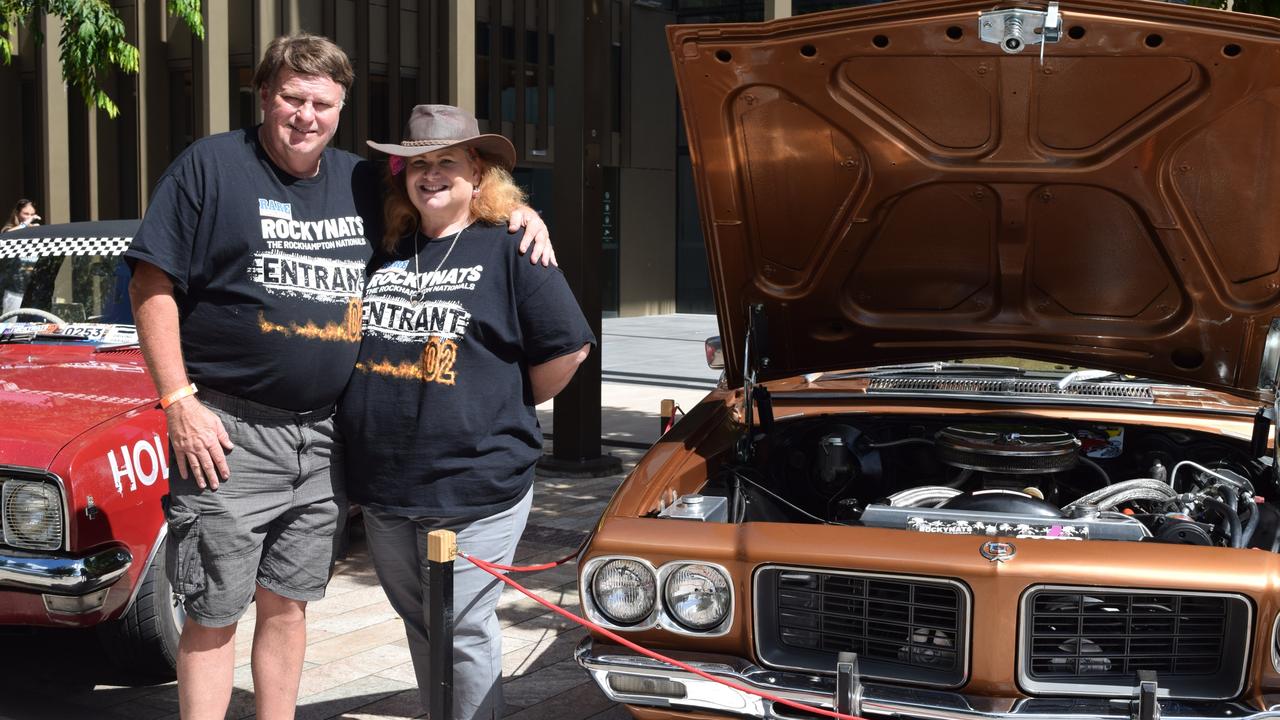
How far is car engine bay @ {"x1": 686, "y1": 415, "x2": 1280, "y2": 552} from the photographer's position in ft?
11.5

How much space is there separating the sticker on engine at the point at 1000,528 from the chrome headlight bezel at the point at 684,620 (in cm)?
54

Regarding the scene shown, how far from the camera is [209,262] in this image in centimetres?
336

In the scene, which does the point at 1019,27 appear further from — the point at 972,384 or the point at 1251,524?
the point at 972,384

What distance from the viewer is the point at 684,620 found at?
327 centimetres

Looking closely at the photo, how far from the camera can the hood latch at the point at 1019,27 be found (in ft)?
11.1

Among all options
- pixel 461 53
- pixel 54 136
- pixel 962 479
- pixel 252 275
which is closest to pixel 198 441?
pixel 252 275

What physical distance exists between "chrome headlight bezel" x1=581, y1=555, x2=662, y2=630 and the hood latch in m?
1.65

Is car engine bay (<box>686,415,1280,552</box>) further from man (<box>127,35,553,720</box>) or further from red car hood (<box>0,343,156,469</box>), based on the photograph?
red car hood (<box>0,343,156,469</box>)

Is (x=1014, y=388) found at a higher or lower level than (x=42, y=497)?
higher

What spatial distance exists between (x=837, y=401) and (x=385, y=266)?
5.74 feet

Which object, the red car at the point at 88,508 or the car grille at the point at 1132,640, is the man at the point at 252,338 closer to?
the red car at the point at 88,508

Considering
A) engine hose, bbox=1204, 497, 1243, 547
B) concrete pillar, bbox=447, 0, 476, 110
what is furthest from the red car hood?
concrete pillar, bbox=447, 0, 476, 110

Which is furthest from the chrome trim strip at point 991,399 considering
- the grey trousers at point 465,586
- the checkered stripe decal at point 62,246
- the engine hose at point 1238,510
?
the checkered stripe decal at point 62,246

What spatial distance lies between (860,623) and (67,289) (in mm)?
4212
